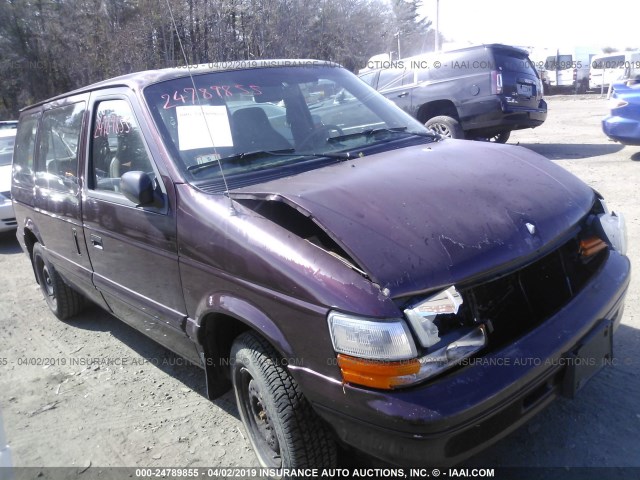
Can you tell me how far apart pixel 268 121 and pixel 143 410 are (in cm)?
198

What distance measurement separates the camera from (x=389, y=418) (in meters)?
1.90

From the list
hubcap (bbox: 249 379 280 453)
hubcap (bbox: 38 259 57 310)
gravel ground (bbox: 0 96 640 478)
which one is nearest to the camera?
hubcap (bbox: 249 379 280 453)

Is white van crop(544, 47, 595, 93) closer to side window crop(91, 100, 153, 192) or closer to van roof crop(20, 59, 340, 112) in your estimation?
van roof crop(20, 59, 340, 112)

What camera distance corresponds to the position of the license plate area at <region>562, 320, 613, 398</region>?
2230 mm

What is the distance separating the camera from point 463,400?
1.91 m

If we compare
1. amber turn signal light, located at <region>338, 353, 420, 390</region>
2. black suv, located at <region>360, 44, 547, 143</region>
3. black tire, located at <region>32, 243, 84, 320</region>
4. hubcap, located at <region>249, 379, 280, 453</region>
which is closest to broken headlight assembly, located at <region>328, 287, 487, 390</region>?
amber turn signal light, located at <region>338, 353, 420, 390</region>

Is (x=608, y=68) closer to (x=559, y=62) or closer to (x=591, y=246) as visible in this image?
(x=559, y=62)

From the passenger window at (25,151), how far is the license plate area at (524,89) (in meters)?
7.72

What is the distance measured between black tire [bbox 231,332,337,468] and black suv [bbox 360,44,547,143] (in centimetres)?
720

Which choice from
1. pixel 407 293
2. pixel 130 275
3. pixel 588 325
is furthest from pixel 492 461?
pixel 130 275

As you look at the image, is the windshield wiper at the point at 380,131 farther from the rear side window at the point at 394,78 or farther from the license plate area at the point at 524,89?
the rear side window at the point at 394,78

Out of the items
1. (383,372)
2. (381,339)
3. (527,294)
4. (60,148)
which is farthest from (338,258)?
(60,148)

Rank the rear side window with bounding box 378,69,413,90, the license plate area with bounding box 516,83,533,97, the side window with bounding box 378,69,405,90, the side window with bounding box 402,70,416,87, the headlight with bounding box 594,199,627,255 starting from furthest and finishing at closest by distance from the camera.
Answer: the side window with bounding box 378,69,405,90 < the rear side window with bounding box 378,69,413,90 < the side window with bounding box 402,70,416,87 < the license plate area with bounding box 516,83,533,97 < the headlight with bounding box 594,199,627,255

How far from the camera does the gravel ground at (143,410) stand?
2.70m
